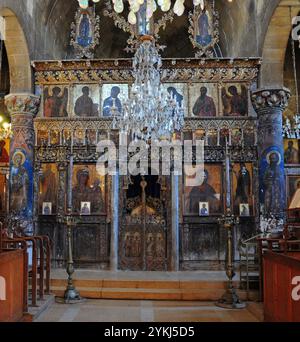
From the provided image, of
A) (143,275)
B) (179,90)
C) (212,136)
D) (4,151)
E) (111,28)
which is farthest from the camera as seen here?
(111,28)

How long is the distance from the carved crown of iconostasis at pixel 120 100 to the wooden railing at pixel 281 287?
596 centimetres

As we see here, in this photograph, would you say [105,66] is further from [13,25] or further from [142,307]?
[142,307]

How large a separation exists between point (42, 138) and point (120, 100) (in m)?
2.39

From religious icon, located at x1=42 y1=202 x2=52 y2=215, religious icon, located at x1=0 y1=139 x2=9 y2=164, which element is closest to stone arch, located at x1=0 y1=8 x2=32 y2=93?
religious icon, located at x1=0 y1=139 x2=9 y2=164

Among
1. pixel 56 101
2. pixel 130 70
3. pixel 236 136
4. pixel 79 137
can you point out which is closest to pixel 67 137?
pixel 79 137

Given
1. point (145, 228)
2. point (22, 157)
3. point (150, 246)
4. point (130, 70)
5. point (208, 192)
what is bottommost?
point (150, 246)

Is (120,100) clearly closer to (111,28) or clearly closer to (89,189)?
(89,189)

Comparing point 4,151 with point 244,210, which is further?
point 4,151

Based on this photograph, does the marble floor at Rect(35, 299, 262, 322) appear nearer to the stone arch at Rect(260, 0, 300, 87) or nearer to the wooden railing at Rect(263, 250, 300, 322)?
the wooden railing at Rect(263, 250, 300, 322)

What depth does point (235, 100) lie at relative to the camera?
1211cm

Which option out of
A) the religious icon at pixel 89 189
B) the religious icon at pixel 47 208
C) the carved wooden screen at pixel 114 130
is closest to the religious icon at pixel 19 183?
the carved wooden screen at pixel 114 130

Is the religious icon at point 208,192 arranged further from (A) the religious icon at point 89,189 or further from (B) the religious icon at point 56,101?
(B) the religious icon at point 56,101

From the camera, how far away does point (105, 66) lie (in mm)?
12164
